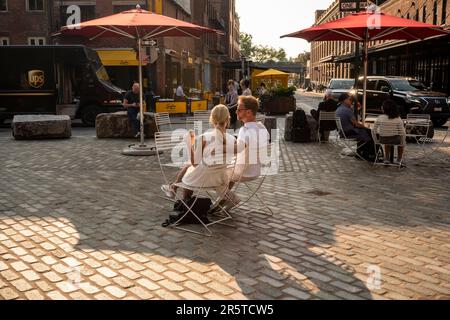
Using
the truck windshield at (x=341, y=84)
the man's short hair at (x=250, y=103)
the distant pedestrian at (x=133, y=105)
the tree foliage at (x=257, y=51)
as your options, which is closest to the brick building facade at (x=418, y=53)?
the truck windshield at (x=341, y=84)

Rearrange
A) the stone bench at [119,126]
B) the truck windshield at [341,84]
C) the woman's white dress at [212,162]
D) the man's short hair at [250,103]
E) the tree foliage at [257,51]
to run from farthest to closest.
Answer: the tree foliage at [257,51] → the truck windshield at [341,84] → the stone bench at [119,126] → the man's short hair at [250,103] → the woman's white dress at [212,162]

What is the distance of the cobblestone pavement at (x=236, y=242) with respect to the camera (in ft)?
12.6

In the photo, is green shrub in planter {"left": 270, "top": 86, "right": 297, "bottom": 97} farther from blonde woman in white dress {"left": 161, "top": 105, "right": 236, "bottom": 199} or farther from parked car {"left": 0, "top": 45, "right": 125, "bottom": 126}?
blonde woman in white dress {"left": 161, "top": 105, "right": 236, "bottom": 199}

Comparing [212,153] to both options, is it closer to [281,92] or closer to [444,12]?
[281,92]

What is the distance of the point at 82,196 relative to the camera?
6.93m

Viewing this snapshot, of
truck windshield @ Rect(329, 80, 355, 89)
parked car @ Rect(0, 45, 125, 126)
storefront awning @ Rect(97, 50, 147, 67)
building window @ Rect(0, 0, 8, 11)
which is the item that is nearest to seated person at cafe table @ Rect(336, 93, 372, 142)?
parked car @ Rect(0, 45, 125, 126)

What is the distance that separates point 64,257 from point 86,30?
7.30 meters

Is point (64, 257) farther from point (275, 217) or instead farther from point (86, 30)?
point (86, 30)

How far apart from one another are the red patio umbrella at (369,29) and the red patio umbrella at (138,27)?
2.25 metres

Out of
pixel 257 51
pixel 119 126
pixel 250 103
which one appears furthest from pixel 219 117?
pixel 257 51

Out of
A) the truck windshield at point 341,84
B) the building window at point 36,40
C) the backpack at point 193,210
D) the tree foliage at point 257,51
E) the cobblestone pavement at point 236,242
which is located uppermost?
the tree foliage at point 257,51

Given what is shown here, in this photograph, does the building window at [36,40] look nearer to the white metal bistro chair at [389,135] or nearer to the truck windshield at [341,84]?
the truck windshield at [341,84]

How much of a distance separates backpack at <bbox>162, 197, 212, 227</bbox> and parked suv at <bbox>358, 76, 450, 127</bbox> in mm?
14377
